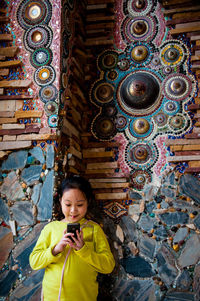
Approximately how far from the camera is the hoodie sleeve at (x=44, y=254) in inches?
60.5

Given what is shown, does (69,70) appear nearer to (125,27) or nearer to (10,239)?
(125,27)

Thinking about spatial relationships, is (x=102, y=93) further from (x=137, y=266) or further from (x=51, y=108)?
(x=137, y=266)

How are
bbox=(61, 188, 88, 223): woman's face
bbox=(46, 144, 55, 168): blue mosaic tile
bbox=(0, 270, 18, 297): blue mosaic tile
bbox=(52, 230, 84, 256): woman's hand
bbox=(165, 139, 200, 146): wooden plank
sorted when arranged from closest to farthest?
bbox=(52, 230, 84, 256): woman's hand
bbox=(61, 188, 88, 223): woman's face
bbox=(0, 270, 18, 297): blue mosaic tile
bbox=(46, 144, 55, 168): blue mosaic tile
bbox=(165, 139, 200, 146): wooden plank

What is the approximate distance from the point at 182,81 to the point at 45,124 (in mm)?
1324

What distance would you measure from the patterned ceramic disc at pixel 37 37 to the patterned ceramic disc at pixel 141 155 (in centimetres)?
117

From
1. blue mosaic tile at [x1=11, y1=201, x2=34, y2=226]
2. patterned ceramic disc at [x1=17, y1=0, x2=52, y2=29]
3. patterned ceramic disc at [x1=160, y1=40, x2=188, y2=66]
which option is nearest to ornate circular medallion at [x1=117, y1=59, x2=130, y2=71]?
patterned ceramic disc at [x1=160, y1=40, x2=188, y2=66]

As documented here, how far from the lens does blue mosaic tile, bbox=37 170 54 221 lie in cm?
206

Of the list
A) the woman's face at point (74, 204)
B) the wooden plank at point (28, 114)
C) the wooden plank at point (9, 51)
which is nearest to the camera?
the woman's face at point (74, 204)

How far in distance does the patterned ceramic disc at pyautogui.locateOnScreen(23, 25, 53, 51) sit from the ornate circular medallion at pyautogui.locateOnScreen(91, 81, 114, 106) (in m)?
0.66

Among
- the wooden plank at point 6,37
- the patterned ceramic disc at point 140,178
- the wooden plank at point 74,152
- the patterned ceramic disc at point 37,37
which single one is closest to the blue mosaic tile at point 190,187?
the patterned ceramic disc at point 140,178

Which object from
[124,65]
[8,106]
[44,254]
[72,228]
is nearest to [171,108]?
[124,65]

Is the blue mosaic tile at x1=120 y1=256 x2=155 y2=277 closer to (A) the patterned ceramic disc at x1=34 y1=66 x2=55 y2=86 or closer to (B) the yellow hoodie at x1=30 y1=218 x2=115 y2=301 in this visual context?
(B) the yellow hoodie at x1=30 y1=218 x2=115 y2=301

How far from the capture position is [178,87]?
256 centimetres

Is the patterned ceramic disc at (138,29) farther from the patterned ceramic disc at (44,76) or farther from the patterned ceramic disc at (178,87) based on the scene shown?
the patterned ceramic disc at (44,76)
